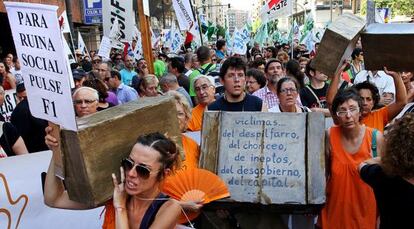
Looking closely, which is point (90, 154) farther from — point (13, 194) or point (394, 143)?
point (13, 194)

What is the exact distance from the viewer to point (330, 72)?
3.56 meters

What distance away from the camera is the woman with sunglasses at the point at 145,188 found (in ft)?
7.94

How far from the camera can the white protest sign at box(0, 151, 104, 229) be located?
3773 mm

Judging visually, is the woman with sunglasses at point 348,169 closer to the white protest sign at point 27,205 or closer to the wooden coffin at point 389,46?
the wooden coffin at point 389,46

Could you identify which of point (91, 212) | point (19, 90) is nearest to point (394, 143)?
point (91, 212)

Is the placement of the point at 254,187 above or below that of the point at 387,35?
below

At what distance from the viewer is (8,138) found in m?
4.29

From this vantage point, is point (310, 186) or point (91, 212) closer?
point (310, 186)

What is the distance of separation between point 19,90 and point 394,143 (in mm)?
4498

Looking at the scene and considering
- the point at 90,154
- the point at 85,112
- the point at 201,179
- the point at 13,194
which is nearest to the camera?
the point at 90,154

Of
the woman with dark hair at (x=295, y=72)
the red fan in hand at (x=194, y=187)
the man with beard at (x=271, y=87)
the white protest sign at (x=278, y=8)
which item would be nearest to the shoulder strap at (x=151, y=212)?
the red fan in hand at (x=194, y=187)

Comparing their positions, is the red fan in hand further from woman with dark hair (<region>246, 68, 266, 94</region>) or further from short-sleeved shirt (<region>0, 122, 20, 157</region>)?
woman with dark hair (<region>246, 68, 266, 94</region>)

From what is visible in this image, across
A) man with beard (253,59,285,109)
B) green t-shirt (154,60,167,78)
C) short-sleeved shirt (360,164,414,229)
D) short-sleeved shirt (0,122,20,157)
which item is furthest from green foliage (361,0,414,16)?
short-sleeved shirt (360,164,414,229)

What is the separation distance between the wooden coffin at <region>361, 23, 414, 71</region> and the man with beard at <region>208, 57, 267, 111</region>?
1141 mm
